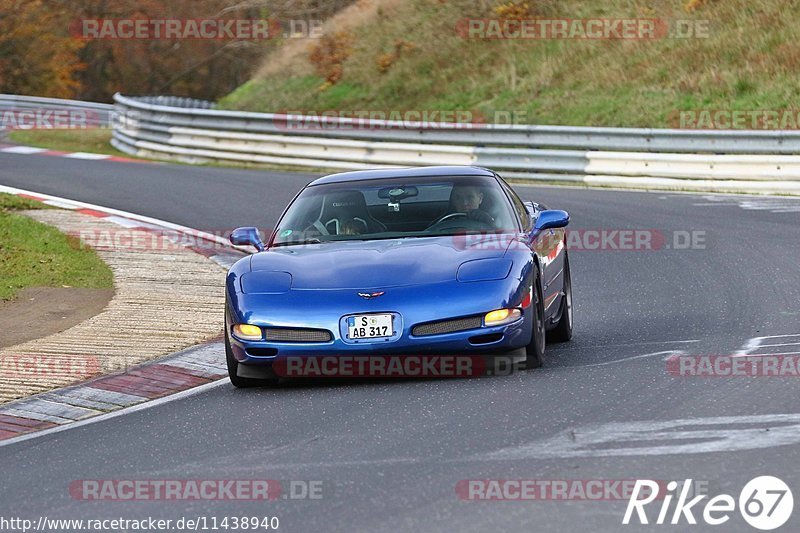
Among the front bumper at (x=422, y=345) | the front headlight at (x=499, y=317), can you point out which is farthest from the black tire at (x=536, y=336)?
the front headlight at (x=499, y=317)

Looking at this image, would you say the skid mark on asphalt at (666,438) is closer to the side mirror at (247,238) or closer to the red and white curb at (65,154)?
the side mirror at (247,238)

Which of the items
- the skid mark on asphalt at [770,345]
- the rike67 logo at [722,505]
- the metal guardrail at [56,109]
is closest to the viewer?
the rike67 logo at [722,505]

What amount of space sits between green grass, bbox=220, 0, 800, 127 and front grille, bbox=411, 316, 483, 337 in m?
17.4

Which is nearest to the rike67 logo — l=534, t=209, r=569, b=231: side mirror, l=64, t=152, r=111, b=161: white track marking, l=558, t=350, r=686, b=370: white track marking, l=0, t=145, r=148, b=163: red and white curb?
l=558, t=350, r=686, b=370: white track marking

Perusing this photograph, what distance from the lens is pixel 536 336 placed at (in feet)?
27.7

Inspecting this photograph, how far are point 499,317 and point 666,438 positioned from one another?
2.02m

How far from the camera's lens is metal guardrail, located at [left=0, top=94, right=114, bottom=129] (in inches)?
1522

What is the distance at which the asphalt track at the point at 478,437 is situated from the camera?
17.9 feet

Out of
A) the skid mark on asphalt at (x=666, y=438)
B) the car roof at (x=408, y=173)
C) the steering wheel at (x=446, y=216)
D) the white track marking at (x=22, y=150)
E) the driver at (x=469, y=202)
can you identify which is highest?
the car roof at (x=408, y=173)

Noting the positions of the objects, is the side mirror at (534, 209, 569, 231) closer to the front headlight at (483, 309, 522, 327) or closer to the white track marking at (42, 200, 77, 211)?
the front headlight at (483, 309, 522, 327)

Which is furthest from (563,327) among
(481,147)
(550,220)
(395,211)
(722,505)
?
(481,147)

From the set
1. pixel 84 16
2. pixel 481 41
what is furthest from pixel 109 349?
pixel 84 16

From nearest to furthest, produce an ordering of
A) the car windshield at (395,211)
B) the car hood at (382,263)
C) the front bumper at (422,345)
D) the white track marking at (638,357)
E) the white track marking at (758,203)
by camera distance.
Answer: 1. the front bumper at (422,345)
2. the car hood at (382,263)
3. the white track marking at (638,357)
4. the car windshield at (395,211)
5. the white track marking at (758,203)

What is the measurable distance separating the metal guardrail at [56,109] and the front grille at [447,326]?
104 ft
